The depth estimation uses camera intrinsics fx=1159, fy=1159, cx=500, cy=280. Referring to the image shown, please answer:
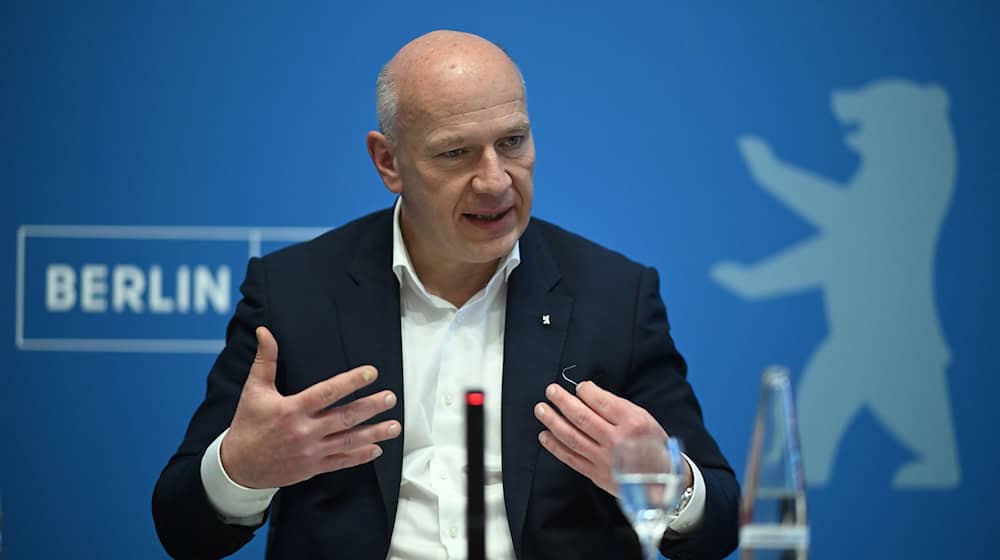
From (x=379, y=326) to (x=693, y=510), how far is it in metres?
0.78

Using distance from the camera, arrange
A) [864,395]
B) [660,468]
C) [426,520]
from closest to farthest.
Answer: [660,468], [426,520], [864,395]

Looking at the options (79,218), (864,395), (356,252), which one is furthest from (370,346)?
(864,395)

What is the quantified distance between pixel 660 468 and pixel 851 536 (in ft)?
6.69

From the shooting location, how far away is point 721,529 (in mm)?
2215

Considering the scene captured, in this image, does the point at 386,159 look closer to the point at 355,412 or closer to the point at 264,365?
the point at 264,365

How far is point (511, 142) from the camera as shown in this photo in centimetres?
245

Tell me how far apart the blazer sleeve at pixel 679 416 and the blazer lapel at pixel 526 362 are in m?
0.18

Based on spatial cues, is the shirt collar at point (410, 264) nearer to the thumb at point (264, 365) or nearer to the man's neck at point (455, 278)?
the man's neck at point (455, 278)

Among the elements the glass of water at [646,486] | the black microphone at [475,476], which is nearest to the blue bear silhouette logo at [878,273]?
the glass of water at [646,486]

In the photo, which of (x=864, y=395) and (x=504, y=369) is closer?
(x=504, y=369)

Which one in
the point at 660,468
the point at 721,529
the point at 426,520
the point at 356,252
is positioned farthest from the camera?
the point at 356,252

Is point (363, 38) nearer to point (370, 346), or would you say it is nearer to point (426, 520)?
point (370, 346)

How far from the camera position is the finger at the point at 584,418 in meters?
1.89

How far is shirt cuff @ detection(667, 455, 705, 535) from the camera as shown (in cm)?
213
